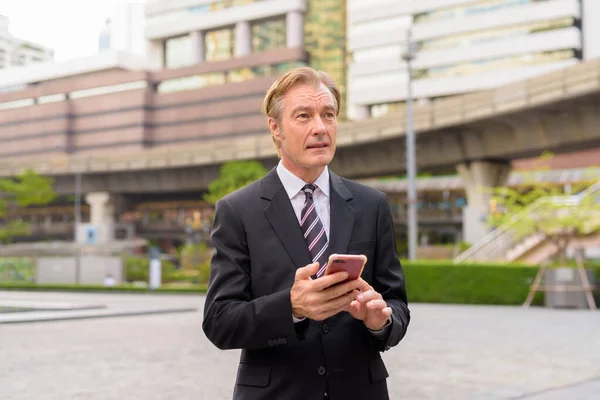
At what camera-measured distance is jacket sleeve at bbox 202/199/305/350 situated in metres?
2.53

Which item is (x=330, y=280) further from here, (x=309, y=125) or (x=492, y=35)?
(x=492, y=35)

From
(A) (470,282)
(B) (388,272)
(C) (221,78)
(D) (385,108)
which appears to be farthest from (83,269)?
(C) (221,78)

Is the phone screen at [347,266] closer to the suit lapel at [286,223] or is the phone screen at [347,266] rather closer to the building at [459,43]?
the suit lapel at [286,223]

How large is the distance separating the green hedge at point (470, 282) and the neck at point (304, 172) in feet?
80.0

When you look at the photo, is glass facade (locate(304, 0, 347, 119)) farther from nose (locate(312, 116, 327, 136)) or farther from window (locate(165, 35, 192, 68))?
nose (locate(312, 116, 327, 136))

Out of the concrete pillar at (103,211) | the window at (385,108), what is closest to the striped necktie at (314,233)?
the concrete pillar at (103,211)

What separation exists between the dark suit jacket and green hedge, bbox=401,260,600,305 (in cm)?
2431

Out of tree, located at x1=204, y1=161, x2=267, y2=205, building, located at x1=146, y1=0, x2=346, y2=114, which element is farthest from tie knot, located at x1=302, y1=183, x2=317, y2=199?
building, located at x1=146, y1=0, x2=346, y2=114

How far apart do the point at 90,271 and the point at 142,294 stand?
791 centimetres

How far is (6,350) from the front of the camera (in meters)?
12.9

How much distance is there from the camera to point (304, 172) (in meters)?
2.86

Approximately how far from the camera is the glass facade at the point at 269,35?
375ft

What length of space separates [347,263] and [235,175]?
172 ft

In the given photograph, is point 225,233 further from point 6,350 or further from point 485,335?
point 485,335
